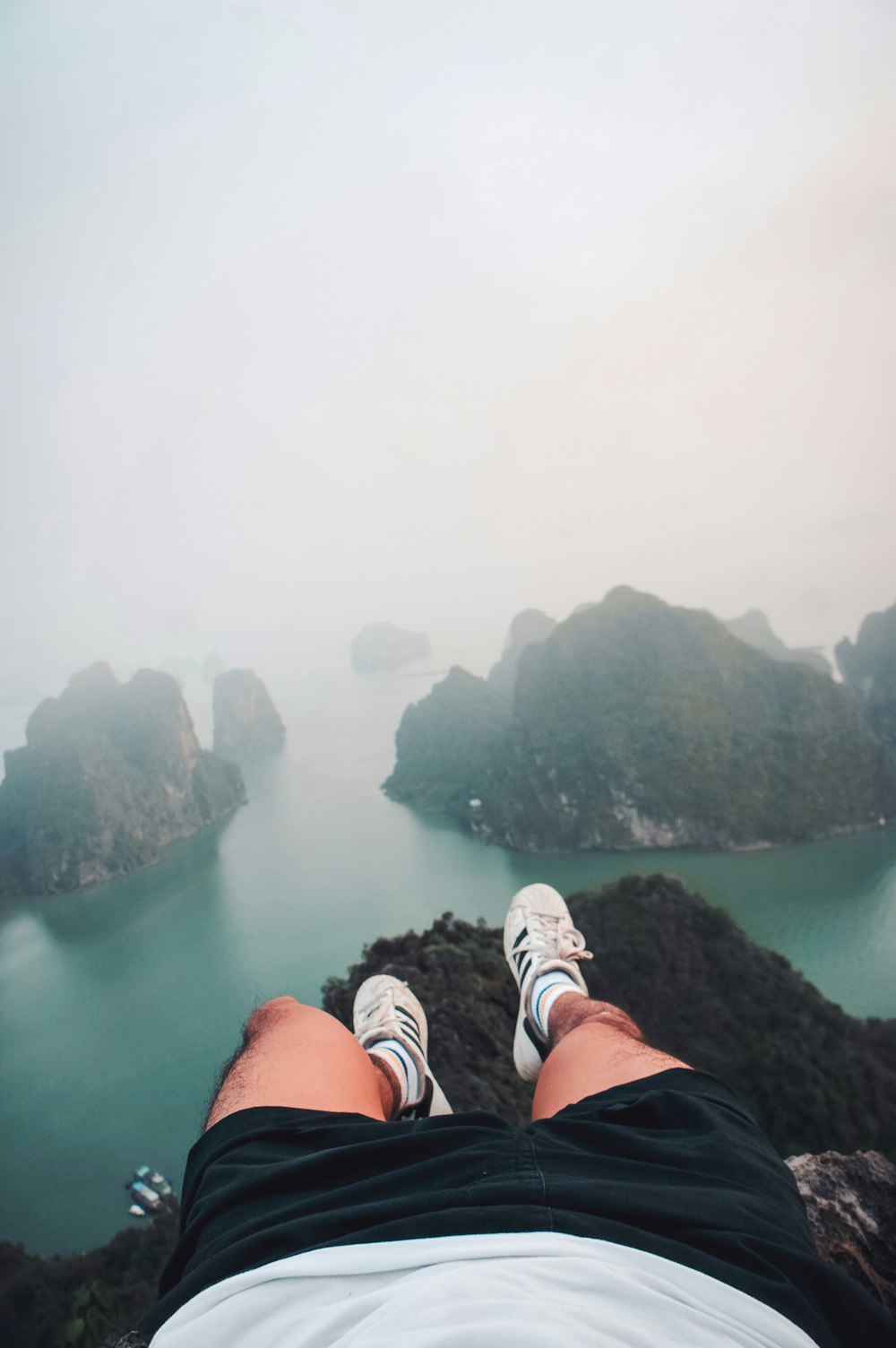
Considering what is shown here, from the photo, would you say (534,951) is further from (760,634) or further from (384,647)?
(760,634)

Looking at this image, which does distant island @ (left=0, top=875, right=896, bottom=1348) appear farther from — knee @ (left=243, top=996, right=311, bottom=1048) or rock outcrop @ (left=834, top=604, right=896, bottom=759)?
rock outcrop @ (left=834, top=604, right=896, bottom=759)

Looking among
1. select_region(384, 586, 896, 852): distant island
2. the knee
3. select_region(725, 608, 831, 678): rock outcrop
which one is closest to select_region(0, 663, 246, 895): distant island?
select_region(384, 586, 896, 852): distant island

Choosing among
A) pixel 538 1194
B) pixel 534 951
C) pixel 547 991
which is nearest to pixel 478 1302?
pixel 538 1194

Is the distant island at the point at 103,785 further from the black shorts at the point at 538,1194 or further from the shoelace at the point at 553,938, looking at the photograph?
the black shorts at the point at 538,1194

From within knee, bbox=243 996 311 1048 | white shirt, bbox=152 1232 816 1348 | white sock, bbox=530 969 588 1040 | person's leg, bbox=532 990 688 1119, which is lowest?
white sock, bbox=530 969 588 1040

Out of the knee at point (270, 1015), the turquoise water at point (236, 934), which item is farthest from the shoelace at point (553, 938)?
the turquoise water at point (236, 934)

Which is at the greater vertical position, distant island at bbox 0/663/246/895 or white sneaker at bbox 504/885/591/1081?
distant island at bbox 0/663/246/895

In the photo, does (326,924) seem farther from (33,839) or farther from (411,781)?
(411,781)
